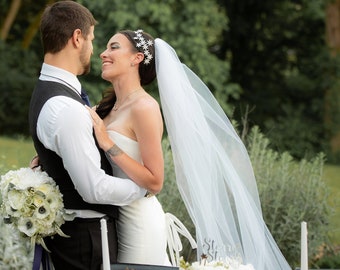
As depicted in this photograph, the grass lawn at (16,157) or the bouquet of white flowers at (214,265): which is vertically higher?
the grass lawn at (16,157)

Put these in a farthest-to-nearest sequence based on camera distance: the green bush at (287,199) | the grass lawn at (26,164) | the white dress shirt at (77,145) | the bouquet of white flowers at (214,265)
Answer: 1. the grass lawn at (26,164)
2. the green bush at (287,199)
3. the white dress shirt at (77,145)
4. the bouquet of white flowers at (214,265)

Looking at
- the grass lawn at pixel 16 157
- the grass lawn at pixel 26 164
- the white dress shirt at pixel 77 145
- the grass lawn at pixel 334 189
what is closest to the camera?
the white dress shirt at pixel 77 145

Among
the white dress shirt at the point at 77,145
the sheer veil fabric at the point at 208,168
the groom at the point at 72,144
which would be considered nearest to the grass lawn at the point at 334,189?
the sheer veil fabric at the point at 208,168

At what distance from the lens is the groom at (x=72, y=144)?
3291 mm

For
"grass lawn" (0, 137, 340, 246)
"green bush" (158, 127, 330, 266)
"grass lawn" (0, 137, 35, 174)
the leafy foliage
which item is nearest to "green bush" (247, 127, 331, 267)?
"green bush" (158, 127, 330, 266)

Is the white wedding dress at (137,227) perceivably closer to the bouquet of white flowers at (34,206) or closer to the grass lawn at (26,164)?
the bouquet of white flowers at (34,206)

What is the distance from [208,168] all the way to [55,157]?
40.0 inches

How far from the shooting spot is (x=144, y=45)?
3.85 m

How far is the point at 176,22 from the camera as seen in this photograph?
1770 cm

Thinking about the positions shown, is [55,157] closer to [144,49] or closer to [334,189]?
[144,49]

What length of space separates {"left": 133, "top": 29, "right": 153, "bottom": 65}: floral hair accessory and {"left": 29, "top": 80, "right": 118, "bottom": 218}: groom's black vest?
496mm

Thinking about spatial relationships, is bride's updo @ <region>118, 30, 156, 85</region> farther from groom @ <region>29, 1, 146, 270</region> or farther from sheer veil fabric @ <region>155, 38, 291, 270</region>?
groom @ <region>29, 1, 146, 270</region>

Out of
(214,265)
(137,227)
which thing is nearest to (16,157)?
(137,227)

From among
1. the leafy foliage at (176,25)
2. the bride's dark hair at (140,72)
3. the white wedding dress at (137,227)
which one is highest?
the leafy foliage at (176,25)
